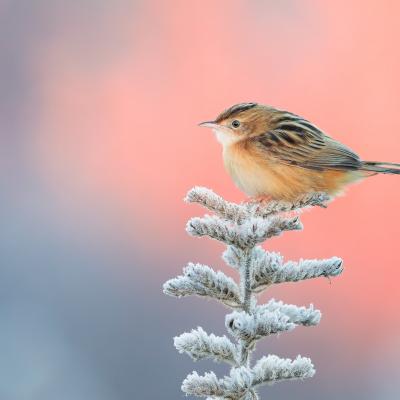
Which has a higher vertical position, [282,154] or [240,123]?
[240,123]

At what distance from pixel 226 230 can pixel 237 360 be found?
759 millimetres

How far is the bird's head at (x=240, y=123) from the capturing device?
24.4 feet

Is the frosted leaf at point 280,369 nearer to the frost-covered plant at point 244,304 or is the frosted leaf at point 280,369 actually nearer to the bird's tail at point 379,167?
the frost-covered plant at point 244,304

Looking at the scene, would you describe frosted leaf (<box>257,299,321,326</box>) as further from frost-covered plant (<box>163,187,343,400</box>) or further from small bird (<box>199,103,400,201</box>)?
small bird (<box>199,103,400,201</box>)

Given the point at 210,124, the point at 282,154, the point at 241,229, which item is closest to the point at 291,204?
the point at 282,154

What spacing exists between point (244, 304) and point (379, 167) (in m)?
4.02

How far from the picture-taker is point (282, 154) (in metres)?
7.43

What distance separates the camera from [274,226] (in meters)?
4.23

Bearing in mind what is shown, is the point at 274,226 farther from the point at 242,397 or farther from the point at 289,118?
the point at 289,118

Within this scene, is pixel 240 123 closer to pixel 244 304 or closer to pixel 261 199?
pixel 261 199

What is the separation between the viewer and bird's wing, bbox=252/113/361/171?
7.46 metres

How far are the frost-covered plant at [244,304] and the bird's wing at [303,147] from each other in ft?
9.91

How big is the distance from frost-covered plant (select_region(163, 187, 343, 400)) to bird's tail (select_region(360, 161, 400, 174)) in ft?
11.0

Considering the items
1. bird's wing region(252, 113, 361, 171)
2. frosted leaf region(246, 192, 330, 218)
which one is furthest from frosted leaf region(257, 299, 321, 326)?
bird's wing region(252, 113, 361, 171)
